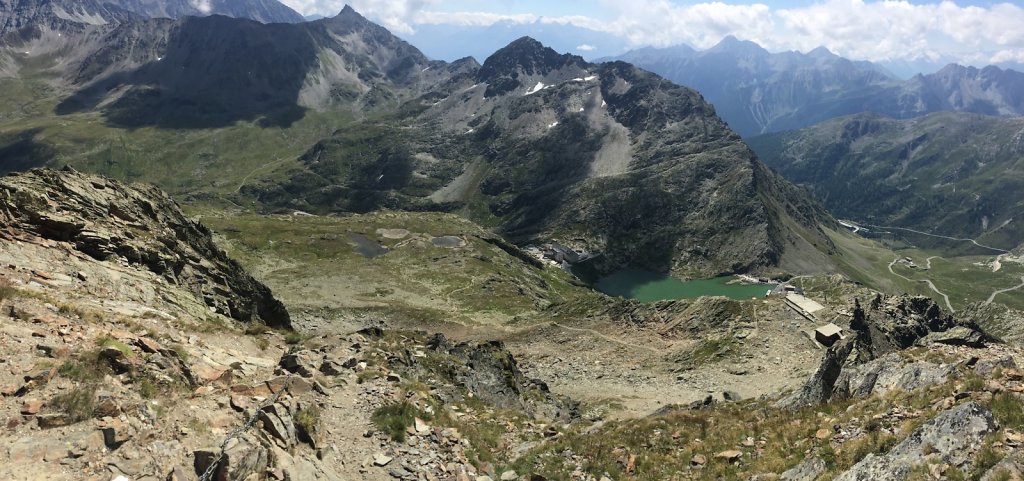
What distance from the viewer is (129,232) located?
34281 millimetres

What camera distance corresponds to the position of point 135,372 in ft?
60.8

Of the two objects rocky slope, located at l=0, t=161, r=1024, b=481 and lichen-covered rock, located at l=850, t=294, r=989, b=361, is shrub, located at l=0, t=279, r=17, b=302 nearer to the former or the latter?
rocky slope, located at l=0, t=161, r=1024, b=481

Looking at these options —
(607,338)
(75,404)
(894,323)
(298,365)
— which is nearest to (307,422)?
(298,365)

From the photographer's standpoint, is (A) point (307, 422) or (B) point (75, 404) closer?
(B) point (75, 404)

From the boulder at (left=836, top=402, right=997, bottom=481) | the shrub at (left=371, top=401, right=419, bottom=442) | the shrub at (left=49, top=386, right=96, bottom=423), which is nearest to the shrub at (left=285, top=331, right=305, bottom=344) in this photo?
the shrub at (left=371, top=401, right=419, bottom=442)

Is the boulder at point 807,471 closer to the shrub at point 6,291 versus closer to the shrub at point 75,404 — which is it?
the shrub at point 75,404

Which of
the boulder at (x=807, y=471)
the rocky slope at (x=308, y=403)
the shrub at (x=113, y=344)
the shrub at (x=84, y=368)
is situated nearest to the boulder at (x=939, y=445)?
the rocky slope at (x=308, y=403)

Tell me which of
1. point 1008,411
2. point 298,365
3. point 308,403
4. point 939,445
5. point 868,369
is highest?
point 1008,411

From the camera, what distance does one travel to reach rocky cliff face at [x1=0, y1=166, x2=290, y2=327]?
2848 centimetres

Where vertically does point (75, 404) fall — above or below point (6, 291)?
below

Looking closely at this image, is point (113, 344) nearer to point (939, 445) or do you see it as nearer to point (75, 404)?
point (75, 404)

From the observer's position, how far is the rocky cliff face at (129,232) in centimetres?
2848

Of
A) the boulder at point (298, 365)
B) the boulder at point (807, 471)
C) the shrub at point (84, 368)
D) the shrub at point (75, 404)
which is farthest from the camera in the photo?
the boulder at point (298, 365)

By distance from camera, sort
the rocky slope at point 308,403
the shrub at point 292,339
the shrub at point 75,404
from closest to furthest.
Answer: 1. the rocky slope at point 308,403
2. the shrub at point 75,404
3. the shrub at point 292,339
